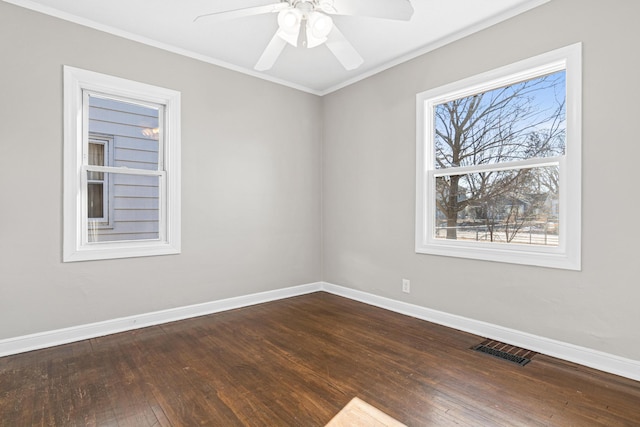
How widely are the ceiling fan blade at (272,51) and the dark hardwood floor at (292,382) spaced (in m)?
2.21

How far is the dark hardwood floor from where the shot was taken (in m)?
1.89

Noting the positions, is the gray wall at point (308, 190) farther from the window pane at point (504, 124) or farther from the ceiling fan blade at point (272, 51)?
the ceiling fan blade at point (272, 51)

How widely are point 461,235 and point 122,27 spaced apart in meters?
3.59

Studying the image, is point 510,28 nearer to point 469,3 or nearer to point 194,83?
point 469,3

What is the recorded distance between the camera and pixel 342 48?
7.81 feet

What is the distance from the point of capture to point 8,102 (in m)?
2.66

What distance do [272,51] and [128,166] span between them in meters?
1.85

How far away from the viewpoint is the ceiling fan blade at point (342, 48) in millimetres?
2250

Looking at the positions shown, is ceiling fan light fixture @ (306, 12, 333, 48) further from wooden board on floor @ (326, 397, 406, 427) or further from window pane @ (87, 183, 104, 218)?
window pane @ (87, 183, 104, 218)

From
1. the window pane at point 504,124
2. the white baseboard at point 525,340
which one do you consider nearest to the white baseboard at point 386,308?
the white baseboard at point 525,340

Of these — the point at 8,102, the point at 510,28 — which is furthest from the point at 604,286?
the point at 8,102

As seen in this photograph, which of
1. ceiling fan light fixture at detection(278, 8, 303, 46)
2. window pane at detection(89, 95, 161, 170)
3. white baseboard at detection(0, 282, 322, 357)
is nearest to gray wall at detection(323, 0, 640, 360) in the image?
white baseboard at detection(0, 282, 322, 357)

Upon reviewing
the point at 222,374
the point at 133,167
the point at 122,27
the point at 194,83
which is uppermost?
the point at 122,27

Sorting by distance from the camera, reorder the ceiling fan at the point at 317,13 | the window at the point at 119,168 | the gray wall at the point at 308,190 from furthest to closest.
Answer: the window at the point at 119,168
the gray wall at the point at 308,190
the ceiling fan at the point at 317,13
